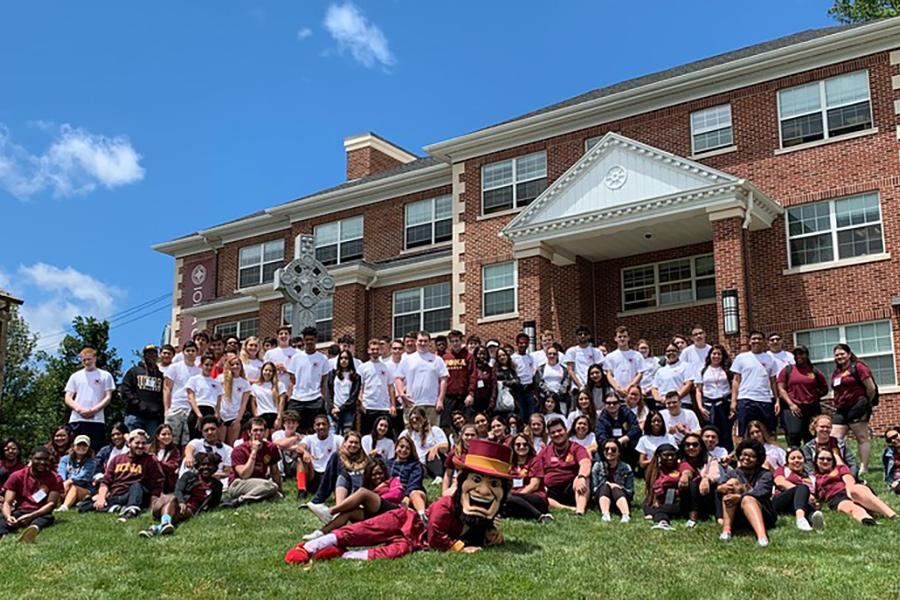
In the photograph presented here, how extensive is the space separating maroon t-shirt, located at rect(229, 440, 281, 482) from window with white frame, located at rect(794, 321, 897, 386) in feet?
40.1

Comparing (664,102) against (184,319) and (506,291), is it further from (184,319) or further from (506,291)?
(184,319)

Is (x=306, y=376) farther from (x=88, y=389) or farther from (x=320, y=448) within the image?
(x=88, y=389)

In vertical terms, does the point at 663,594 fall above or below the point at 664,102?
below

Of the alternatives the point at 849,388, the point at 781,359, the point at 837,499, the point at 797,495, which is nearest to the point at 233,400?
the point at 797,495

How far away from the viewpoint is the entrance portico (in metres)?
20.2

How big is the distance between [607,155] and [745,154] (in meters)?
3.03

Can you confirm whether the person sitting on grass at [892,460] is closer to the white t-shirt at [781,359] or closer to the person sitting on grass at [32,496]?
the white t-shirt at [781,359]

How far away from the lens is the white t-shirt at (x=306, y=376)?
1398 centimetres

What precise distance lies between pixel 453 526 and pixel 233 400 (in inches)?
212

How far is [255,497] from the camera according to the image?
39.2 feet

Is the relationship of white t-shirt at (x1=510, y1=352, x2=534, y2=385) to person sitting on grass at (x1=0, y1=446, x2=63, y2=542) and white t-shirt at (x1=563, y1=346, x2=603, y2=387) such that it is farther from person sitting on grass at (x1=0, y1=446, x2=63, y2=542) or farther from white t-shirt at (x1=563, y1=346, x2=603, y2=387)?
person sitting on grass at (x1=0, y1=446, x2=63, y2=542)

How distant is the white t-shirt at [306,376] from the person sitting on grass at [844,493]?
22.2ft

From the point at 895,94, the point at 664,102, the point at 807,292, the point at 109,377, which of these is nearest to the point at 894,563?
the point at 109,377

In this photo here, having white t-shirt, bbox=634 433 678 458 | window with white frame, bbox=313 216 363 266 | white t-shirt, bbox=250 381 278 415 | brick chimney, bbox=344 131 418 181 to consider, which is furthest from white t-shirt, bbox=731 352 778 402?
brick chimney, bbox=344 131 418 181
